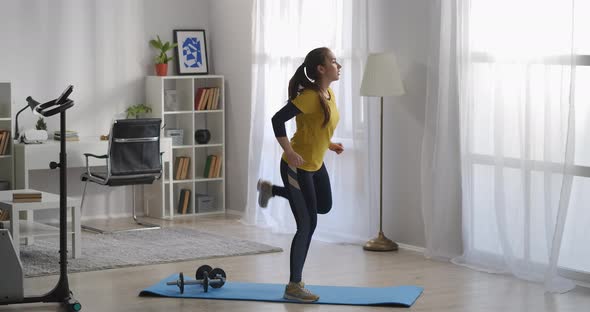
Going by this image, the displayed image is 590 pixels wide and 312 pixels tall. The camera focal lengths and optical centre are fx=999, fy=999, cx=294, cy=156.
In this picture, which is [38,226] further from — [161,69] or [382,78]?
[382,78]

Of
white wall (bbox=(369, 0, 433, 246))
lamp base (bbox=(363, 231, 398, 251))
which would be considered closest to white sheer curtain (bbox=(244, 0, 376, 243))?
white wall (bbox=(369, 0, 433, 246))

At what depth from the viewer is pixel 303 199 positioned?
5.19 m

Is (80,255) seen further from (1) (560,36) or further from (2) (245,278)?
(1) (560,36)

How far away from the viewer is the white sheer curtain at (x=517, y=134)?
5.72 meters

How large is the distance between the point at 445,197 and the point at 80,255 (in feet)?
8.10

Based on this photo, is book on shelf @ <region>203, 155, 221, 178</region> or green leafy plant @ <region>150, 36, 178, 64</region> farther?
book on shelf @ <region>203, 155, 221, 178</region>

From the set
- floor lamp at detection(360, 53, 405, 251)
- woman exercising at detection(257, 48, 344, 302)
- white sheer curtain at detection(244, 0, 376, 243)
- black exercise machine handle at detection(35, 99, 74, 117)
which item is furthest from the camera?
white sheer curtain at detection(244, 0, 376, 243)

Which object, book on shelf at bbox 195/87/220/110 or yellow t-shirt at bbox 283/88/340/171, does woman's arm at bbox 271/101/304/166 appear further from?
book on shelf at bbox 195/87/220/110

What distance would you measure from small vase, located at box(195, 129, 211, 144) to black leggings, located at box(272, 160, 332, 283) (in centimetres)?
381

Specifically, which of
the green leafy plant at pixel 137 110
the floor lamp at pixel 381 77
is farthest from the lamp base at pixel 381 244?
the green leafy plant at pixel 137 110

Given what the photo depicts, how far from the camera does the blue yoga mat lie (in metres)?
5.33

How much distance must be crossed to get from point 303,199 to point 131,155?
2933 mm

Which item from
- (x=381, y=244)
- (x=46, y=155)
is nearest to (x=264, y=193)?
(x=381, y=244)

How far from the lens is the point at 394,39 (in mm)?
7121
